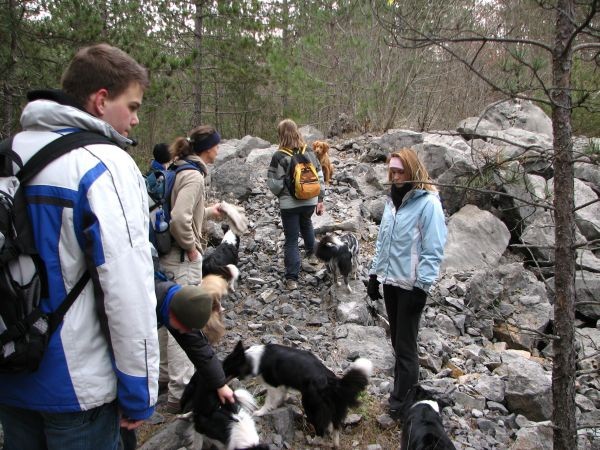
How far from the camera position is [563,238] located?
3.00m

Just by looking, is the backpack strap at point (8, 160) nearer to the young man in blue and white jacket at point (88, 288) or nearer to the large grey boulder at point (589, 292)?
the young man in blue and white jacket at point (88, 288)

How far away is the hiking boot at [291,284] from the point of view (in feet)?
22.8

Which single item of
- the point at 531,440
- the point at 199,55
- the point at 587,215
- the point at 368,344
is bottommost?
the point at 531,440

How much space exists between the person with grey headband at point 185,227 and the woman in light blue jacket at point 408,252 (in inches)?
61.7

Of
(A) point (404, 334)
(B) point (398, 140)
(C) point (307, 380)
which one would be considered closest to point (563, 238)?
(A) point (404, 334)

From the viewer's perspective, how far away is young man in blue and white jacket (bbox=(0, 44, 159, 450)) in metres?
1.66

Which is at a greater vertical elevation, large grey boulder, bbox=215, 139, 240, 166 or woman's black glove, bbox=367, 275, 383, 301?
large grey boulder, bbox=215, 139, 240, 166

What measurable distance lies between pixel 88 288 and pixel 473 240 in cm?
825

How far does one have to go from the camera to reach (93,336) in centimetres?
170

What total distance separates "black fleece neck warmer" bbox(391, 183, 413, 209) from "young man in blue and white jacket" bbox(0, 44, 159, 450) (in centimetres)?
271

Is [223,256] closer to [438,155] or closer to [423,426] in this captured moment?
[423,426]

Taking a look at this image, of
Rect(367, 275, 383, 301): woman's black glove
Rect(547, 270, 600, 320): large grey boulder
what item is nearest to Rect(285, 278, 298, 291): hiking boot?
Rect(367, 275, 383, 301): woman's black glove

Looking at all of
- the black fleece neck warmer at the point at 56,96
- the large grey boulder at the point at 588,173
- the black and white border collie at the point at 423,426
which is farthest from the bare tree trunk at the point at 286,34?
the black fleece neck warmer at the point at 56,96

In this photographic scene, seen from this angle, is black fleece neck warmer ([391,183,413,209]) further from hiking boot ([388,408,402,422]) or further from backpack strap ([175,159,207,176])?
hiking boot ([388,408,402,422])
